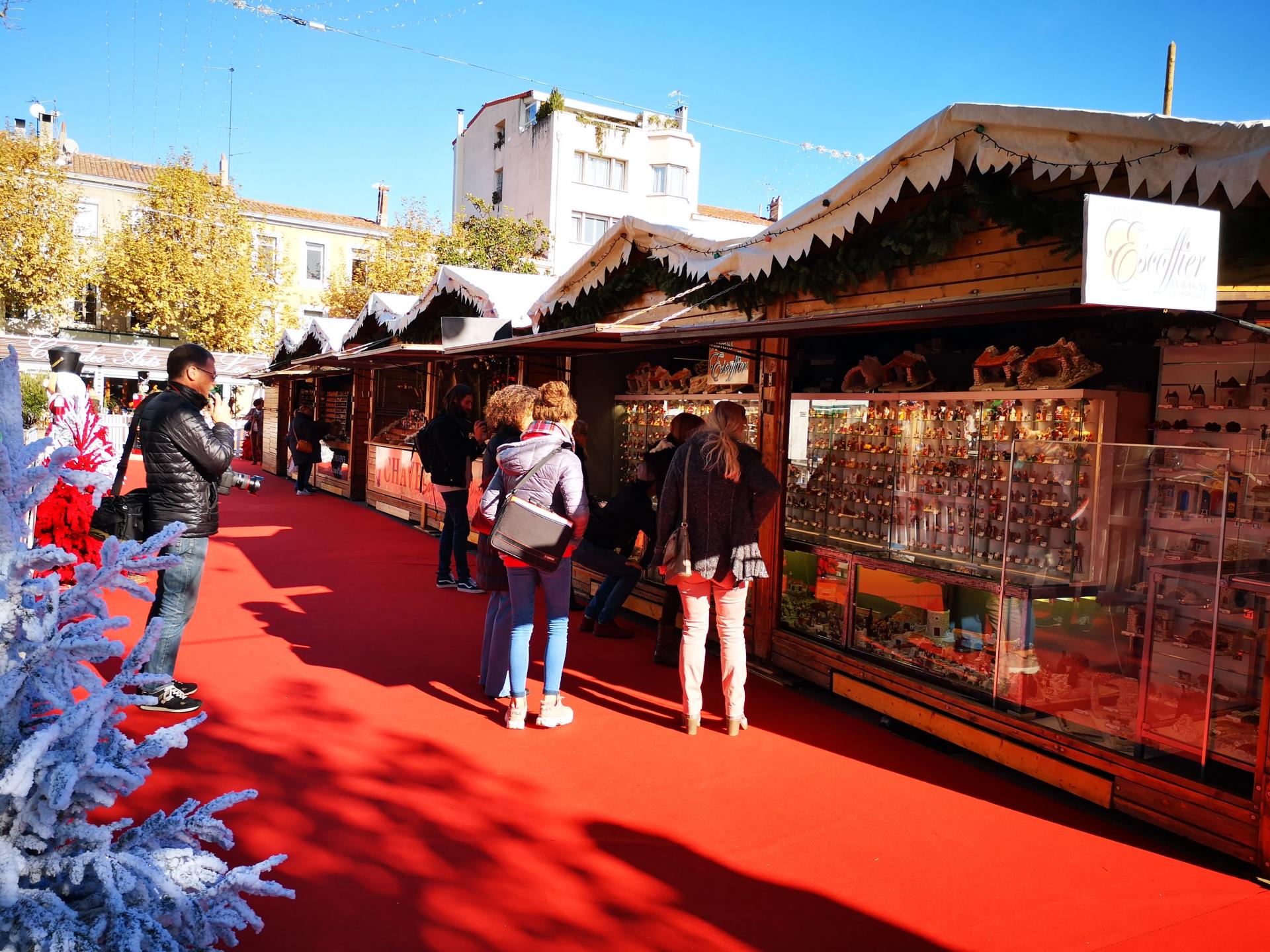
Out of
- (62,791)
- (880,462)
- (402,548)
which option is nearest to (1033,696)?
(880,462)

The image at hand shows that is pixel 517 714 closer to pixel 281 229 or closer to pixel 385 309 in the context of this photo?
pixel 385 309

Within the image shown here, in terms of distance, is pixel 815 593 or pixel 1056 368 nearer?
pixel 1056 368

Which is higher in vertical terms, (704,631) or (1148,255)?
(1148,255)

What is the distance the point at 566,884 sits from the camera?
3324 millimetres

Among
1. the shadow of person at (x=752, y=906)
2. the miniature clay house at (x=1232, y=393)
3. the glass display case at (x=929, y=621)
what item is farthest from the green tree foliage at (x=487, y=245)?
the shadow of person at (x=752, y=906)

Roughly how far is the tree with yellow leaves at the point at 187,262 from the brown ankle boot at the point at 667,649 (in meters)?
30.7

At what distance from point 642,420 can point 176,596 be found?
569cm

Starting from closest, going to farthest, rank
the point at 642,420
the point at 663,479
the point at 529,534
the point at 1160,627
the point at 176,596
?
the point at 1160,627 → the point at 176,596 → the point at 529,534 → the point at 663,479 → the point at 642,420

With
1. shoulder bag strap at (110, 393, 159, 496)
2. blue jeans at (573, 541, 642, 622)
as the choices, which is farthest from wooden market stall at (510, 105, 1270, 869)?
shoulder bag strap at (110, 393, 159, 496)

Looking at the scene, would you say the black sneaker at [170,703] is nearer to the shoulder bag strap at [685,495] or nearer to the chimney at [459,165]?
the shoulder bag strap at [685,495]

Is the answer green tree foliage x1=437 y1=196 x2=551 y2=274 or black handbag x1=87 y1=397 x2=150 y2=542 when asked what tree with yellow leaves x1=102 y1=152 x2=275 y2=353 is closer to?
green tree foliage x1=437 y1=196 x2=551 y2=274

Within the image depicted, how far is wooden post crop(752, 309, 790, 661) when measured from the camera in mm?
6340

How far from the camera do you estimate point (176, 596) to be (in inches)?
183

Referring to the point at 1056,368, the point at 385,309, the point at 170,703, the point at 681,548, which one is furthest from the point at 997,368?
the point at 385,309
